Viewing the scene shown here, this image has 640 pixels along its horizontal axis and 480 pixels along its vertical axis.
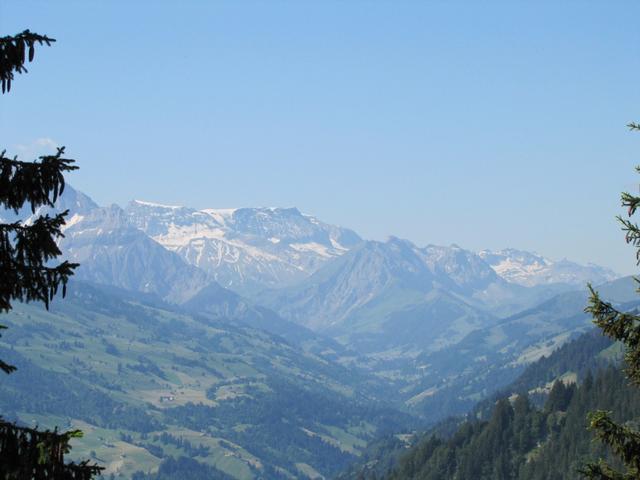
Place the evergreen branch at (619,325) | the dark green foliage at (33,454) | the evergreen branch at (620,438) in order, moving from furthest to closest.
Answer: the evergreen branch at (619,325) < the evergreen branch at (620,438) < the dark green foliage at (33,454)

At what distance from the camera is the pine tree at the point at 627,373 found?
21062mm

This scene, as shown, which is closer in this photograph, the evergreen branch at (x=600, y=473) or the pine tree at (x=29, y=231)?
the pine tree at (x=29, y=231)

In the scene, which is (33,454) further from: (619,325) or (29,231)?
(619,325)

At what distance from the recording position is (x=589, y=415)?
2177cm

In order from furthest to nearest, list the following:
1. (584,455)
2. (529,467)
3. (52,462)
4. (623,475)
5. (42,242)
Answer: (529,467)
(584,455)
(623,475)
(42,242)
(52,462)

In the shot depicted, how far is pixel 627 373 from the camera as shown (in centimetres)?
2256

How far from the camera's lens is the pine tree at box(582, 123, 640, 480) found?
2106 centimetres

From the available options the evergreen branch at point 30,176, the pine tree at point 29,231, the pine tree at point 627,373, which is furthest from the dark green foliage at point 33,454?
the pine tree at point 627,373

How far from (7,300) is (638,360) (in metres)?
15.8

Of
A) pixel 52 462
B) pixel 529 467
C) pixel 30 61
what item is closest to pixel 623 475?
pixel 52 462

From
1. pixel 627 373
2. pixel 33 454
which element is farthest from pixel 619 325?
pixel 33 454

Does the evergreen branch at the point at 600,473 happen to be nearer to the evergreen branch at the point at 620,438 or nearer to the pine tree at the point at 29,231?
the evergreen branch at the point at 620,438

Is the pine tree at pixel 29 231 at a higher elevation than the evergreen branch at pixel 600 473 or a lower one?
higher

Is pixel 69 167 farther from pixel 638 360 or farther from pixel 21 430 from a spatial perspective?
pixel 638 360
